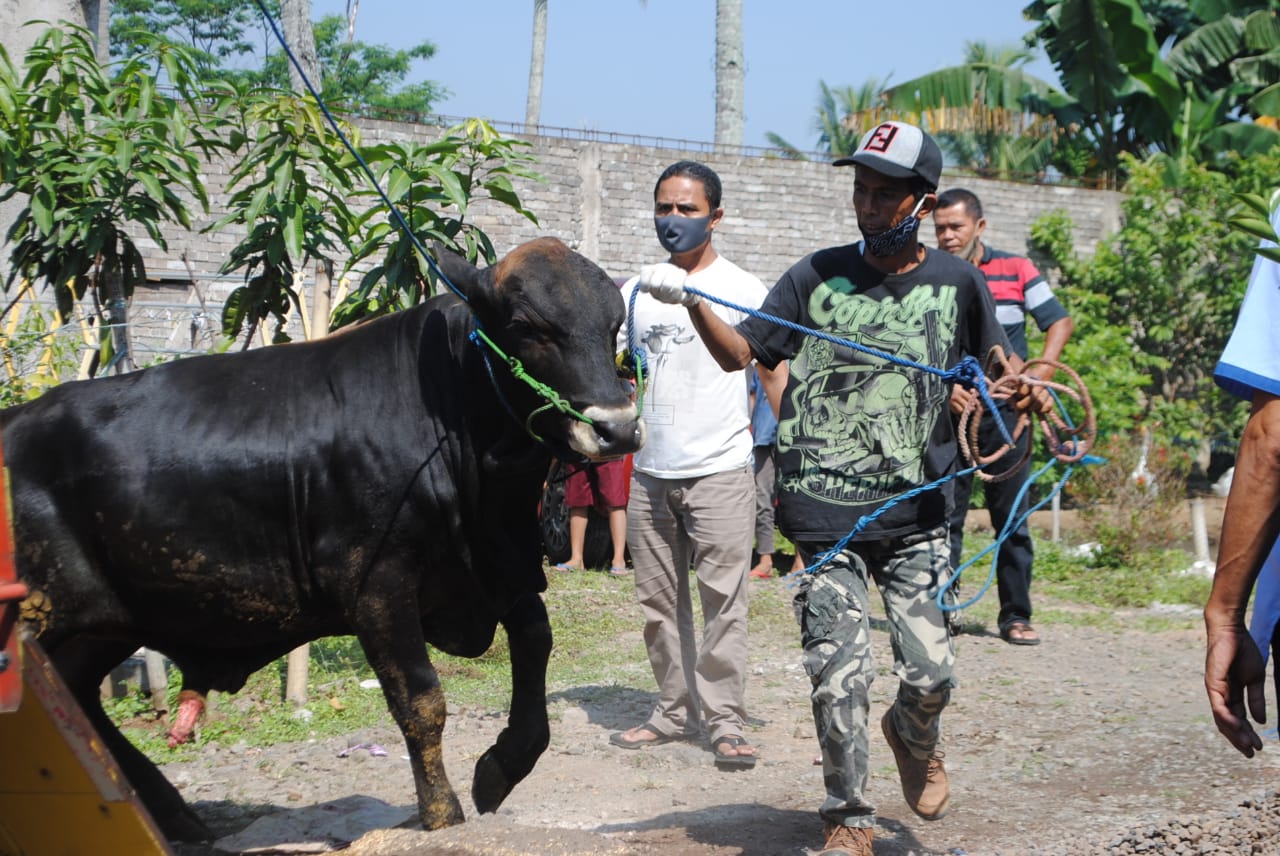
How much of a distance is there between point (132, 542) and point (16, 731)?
130 centimetres

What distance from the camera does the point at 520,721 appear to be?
175 inches

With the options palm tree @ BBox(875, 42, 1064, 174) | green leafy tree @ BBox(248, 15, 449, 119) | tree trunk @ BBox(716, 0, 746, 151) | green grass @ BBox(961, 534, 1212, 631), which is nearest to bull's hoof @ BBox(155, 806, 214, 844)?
green grass @ BBox(961, 534, 1212, 631)

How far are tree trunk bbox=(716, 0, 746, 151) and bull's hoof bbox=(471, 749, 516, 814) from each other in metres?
16.1

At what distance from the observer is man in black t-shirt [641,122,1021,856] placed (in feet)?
13.8

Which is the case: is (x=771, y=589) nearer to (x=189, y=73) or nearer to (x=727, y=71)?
(x=189, y=73)

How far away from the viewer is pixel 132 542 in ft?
13.8

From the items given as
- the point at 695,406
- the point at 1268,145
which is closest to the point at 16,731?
the point at 695,406

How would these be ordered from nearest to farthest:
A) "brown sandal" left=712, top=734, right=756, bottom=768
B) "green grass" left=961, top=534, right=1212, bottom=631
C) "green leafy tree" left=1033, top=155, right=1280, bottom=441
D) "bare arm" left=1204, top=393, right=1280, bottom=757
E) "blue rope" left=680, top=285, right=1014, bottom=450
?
"bare arm" left=1204, top=393, right=1280, bottom=757, "blue rope" left=680, top=285, right=1014, bottom=450, "brown sandal" left=712, top=734, right=756, bottom=768, "green grass" left=961, top=534, right=1212, bottom=631, "green leafy tree" left=1033, top=155, right=1280, bottom=441

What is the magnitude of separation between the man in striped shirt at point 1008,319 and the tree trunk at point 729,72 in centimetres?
1216

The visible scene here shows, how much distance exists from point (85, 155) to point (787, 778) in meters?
4.17

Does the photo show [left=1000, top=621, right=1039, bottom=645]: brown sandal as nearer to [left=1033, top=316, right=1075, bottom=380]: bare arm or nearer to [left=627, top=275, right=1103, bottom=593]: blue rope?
[left=1033, top=316, right=1075, bottom=380]: bare arm

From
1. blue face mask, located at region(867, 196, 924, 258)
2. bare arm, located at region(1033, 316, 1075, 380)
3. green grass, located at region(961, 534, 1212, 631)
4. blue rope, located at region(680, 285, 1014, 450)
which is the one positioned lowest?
green grass, located at region(961, 534, 1212, 631)

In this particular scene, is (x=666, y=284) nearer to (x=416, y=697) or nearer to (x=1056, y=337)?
(x=416, y=697)

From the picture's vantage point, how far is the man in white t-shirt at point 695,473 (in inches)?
229
